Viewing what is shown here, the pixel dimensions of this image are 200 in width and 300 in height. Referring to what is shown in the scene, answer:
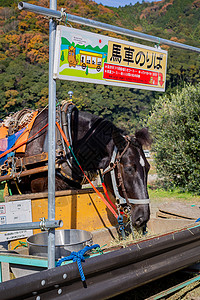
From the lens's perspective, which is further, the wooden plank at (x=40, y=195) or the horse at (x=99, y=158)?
the horse at (x=99, y=158)

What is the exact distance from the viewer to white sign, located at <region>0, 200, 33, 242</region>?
326cm

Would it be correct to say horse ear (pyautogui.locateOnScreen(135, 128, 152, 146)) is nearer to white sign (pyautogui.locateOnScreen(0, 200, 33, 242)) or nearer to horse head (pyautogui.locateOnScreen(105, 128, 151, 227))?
horse head (pyautogui.locateOnScreen(105, 128, 151, 227))

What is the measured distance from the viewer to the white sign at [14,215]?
10.7ft

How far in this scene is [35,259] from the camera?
237 centimetres

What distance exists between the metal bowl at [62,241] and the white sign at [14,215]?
12.7 inches

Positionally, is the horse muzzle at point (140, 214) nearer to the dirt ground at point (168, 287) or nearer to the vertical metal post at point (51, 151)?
the dirt ground at point (168, 287)

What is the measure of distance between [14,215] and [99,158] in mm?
A: 1298

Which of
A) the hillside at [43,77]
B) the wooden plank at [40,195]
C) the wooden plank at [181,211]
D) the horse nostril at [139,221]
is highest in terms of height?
the hillside at [43,77]

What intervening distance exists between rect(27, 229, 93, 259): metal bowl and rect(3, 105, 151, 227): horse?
0.69 m

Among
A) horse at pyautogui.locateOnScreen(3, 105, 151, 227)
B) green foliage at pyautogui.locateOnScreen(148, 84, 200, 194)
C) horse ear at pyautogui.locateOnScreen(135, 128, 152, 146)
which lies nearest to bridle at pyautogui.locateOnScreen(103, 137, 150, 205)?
horse at pyautogui.locateOnScreen(3, 105, 151, 227)

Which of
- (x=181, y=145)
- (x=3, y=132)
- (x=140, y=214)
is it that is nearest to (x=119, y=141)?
(x=140, y=214)

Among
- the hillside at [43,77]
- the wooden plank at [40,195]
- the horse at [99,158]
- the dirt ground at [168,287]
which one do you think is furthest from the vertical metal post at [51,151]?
the hillside at [43,77]

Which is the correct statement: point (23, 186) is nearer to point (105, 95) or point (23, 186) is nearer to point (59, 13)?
point (59, 13)

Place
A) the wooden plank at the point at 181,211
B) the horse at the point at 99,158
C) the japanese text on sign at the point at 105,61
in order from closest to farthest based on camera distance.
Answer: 1. the japanese text on sign at the point at 105,61
2. the horse at the point at 99,158
3. the wooden plank at the point at 181,211
